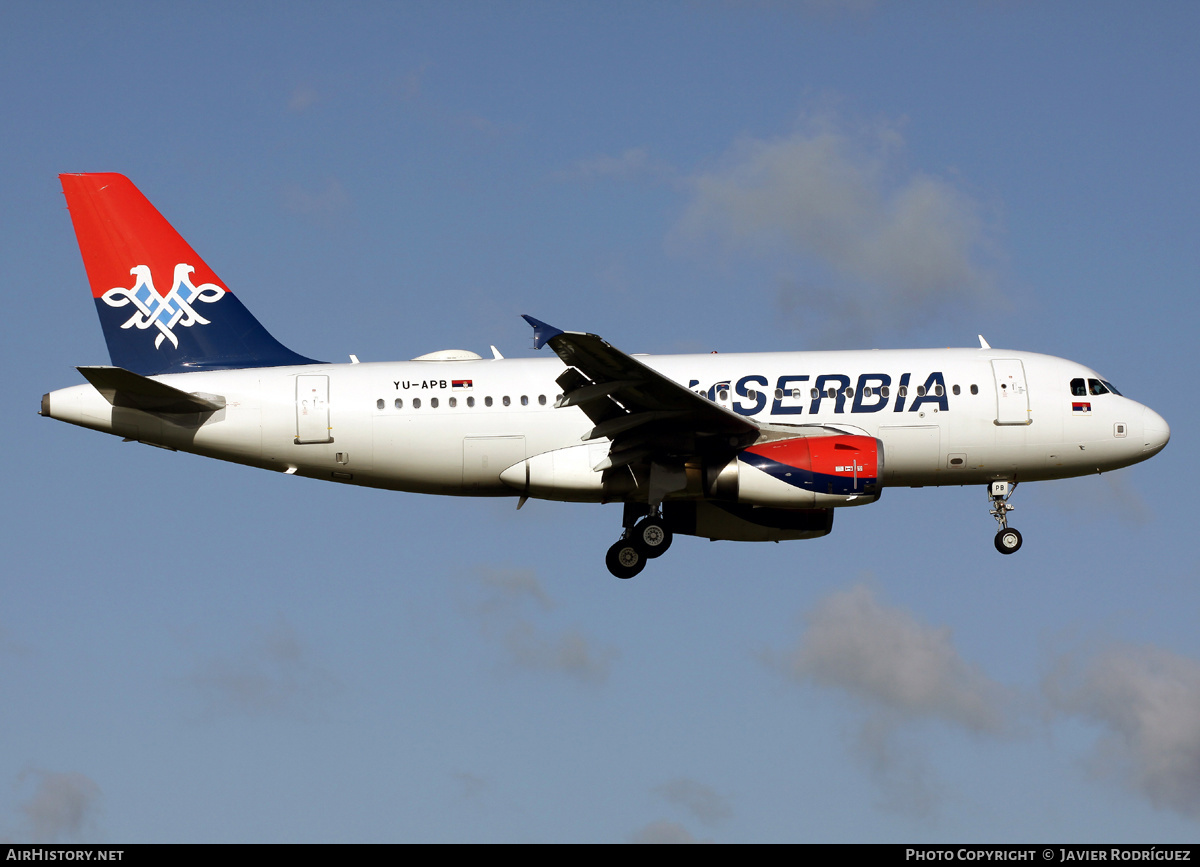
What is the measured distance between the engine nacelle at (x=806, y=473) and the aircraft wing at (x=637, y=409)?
2.33 ft

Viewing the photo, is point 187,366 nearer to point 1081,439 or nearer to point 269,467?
point 269,467

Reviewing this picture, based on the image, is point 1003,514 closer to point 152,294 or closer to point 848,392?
point 848,392

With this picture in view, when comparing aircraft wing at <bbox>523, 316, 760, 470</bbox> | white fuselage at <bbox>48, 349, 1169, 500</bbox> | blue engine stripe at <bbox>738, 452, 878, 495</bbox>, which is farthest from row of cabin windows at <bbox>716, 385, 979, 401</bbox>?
blue engine stripe at <bbox>738, 452, 878, 495</bbox>

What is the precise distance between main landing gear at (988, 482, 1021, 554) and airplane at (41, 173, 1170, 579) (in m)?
0.05

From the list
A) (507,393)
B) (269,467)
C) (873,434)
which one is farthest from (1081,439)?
(269,467)

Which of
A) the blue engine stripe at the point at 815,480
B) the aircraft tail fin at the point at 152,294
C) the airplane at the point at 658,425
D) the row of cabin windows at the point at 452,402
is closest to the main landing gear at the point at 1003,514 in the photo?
the airplane at the point at 658,425

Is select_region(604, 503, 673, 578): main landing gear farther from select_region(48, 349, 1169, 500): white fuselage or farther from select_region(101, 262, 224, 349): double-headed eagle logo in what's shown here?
select_region(101, 262, 224, 349): double-headed eagle logo

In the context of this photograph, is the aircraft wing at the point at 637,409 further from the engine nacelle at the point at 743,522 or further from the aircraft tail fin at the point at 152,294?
the aircraft tail fin at the point at 152,294

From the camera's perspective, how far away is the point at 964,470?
116ft

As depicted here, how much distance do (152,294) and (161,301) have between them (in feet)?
1.01

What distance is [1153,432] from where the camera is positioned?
119ft

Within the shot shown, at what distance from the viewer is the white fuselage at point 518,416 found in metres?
34.9

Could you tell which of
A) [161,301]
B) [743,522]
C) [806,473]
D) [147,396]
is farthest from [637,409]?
[161,301]

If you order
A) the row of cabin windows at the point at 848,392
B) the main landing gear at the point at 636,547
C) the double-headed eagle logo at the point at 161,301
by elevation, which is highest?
the double-headed eagle logo at the point at 161,301
